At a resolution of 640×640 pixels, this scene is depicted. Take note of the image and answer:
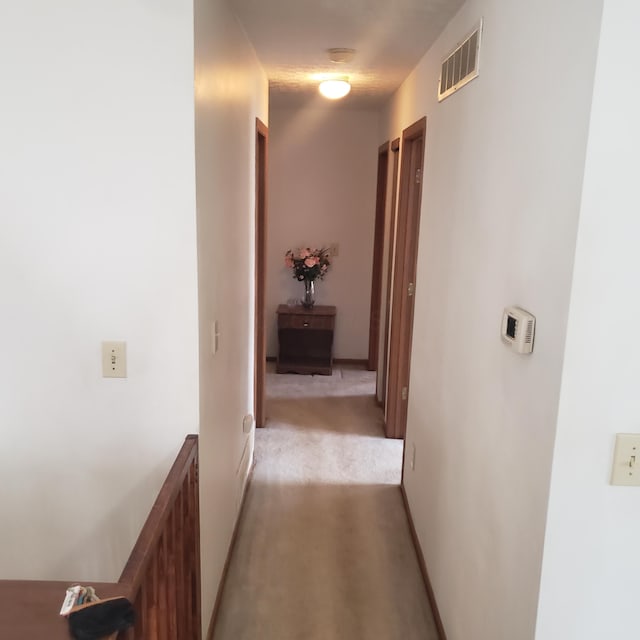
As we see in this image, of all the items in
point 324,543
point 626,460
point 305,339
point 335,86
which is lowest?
point 324,543

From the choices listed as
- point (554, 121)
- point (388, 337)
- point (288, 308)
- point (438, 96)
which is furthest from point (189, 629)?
point (288, 308)

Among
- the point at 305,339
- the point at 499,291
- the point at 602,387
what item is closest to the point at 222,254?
the point at 499,291

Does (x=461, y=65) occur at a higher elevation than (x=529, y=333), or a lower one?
higher

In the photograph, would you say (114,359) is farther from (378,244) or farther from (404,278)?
(378,244)

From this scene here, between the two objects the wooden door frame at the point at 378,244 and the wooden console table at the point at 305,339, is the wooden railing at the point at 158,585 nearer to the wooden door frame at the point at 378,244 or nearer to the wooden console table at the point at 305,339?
the wooden door frame at the point at 378,244

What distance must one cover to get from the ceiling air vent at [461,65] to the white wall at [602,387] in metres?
0.98

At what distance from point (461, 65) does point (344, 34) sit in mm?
761

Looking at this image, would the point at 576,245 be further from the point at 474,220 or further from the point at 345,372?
the point at 345,372

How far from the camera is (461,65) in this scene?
227 cm

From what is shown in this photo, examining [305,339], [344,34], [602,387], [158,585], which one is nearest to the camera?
[602,387]

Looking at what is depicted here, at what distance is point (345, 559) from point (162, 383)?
147cm

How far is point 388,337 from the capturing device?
4508 mm

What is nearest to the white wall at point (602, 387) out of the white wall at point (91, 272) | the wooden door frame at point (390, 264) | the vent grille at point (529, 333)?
the vent grille at point (529, 333)

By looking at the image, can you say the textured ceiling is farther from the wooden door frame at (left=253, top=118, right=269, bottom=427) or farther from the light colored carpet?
the light colored carpet
